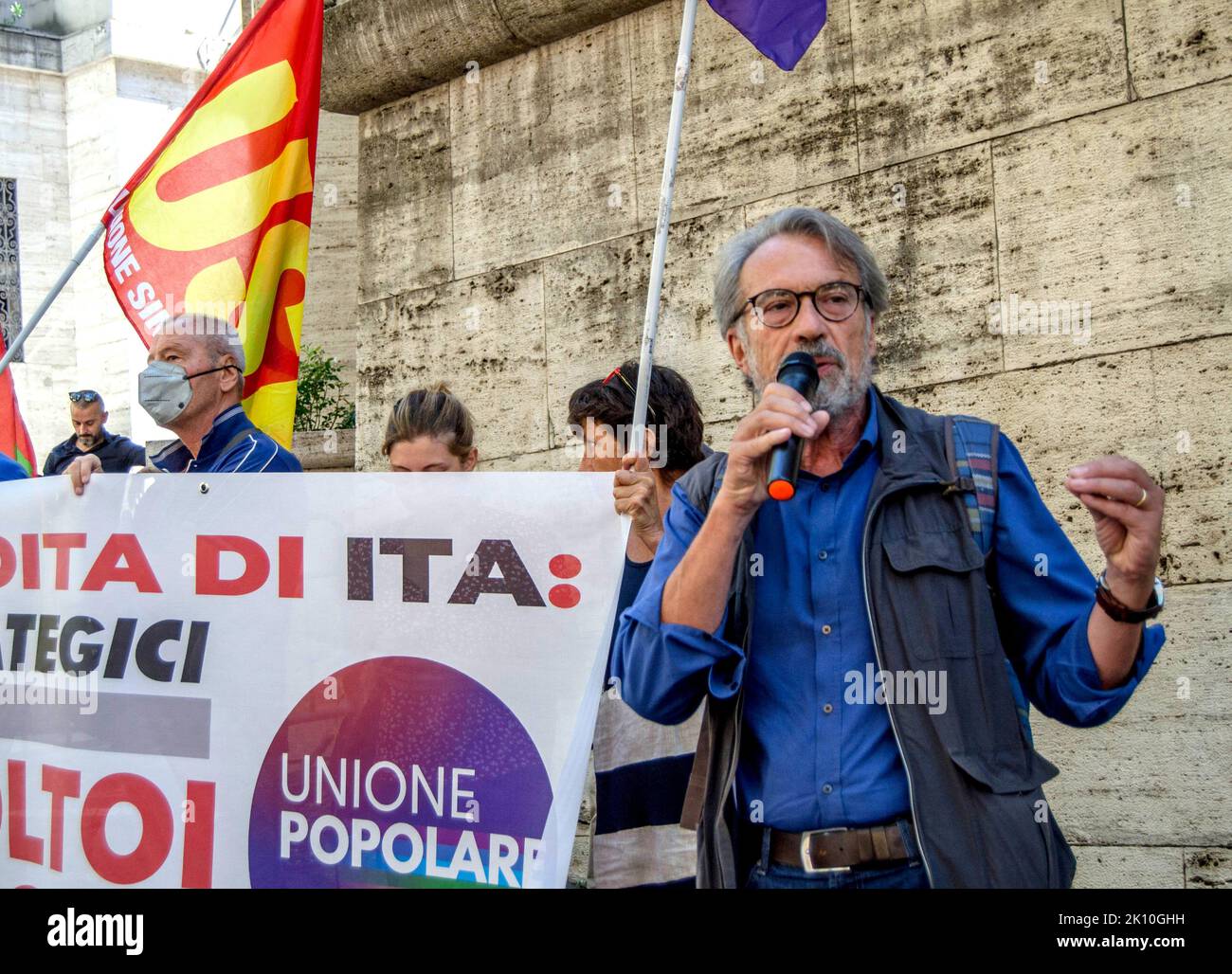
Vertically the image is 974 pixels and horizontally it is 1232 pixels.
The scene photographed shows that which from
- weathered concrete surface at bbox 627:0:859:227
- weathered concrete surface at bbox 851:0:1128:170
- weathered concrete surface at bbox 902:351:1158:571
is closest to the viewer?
weathered concrete surface at bbox 902:351:1158:571

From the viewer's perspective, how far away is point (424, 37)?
6.28 m

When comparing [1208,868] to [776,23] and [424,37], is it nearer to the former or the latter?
[776,23]

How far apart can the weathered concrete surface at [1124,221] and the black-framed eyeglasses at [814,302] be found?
208cm

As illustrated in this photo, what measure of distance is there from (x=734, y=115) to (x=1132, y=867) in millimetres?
3011

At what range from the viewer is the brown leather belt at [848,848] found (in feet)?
6.75

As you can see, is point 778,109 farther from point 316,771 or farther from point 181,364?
point 316,771

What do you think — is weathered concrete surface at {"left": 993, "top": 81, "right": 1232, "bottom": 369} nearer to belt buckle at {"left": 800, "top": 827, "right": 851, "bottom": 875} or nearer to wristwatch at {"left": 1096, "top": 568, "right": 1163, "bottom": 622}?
wristwatch at {"left": 1096, "top": 568, "right": 1163, "bottom": 622}

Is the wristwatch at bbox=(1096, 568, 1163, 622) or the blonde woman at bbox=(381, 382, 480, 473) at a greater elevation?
the blonde woman at bbox=(381, 382, 480, 473)

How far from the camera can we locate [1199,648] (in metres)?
3.95

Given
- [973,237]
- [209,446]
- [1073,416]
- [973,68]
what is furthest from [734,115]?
[209,446]

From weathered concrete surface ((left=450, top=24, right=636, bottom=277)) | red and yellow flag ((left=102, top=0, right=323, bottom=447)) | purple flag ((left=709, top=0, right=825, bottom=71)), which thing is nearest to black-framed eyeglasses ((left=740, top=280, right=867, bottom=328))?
purple flag ((left=709, top=0, right=825, bottom=71))

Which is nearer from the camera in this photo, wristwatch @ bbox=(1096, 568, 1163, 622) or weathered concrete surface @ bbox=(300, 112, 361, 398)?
wristwatch @ bbox=(1096, 568, 1163, 622)

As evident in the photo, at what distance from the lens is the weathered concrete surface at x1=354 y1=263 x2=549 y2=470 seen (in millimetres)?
5801

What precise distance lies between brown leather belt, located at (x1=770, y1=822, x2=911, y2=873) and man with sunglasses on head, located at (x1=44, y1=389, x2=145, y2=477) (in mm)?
6789
